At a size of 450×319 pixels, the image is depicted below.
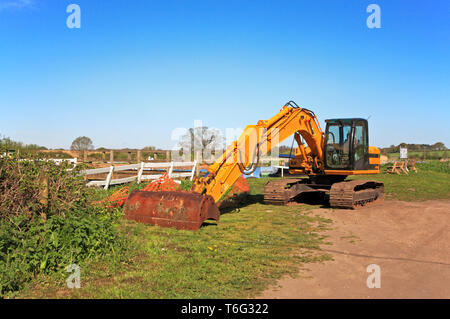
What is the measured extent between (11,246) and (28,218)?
0.73 meters

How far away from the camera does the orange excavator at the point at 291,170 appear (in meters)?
9.37

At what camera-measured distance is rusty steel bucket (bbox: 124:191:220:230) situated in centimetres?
909

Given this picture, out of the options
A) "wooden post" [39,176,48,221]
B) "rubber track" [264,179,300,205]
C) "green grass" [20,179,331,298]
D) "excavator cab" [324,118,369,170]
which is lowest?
"green grass" [20,179,331,298]

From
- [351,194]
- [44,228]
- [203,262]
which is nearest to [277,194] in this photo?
[351,194]

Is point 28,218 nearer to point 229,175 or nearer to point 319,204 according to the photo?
point 229,175

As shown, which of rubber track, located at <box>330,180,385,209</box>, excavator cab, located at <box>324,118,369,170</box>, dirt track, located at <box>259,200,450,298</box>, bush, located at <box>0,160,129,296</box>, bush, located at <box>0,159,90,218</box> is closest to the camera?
dirt track, located at <box>259,200,450,298</box>

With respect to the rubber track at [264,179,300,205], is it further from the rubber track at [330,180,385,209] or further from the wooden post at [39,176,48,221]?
the wooden post at [39,176,48,221]

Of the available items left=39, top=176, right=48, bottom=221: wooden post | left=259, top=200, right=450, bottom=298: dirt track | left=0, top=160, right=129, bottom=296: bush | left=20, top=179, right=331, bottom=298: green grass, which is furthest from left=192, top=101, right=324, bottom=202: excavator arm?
left=39, top=176, right=48, bottom=221: wooden post

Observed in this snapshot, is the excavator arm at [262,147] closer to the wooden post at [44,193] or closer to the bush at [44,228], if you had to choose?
the bush at [44,228]

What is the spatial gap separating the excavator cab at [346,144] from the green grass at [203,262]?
3.98m

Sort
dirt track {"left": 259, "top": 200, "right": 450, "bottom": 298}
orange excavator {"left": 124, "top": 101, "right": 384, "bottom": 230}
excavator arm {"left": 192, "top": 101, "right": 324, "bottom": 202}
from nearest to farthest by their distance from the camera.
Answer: dirt track {"left": 259, "top": 200, "right": 450, "bottom": 298} → orange excavator {"left": 124, "top": 101, "right": 384, "bottom": 230} → excavator arm {"left": 192, "top": 101, "right": 324, "bottom": 202}

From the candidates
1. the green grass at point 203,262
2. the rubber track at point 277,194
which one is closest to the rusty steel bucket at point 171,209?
the green grass at point 203,262

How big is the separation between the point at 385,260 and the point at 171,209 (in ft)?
15.9
